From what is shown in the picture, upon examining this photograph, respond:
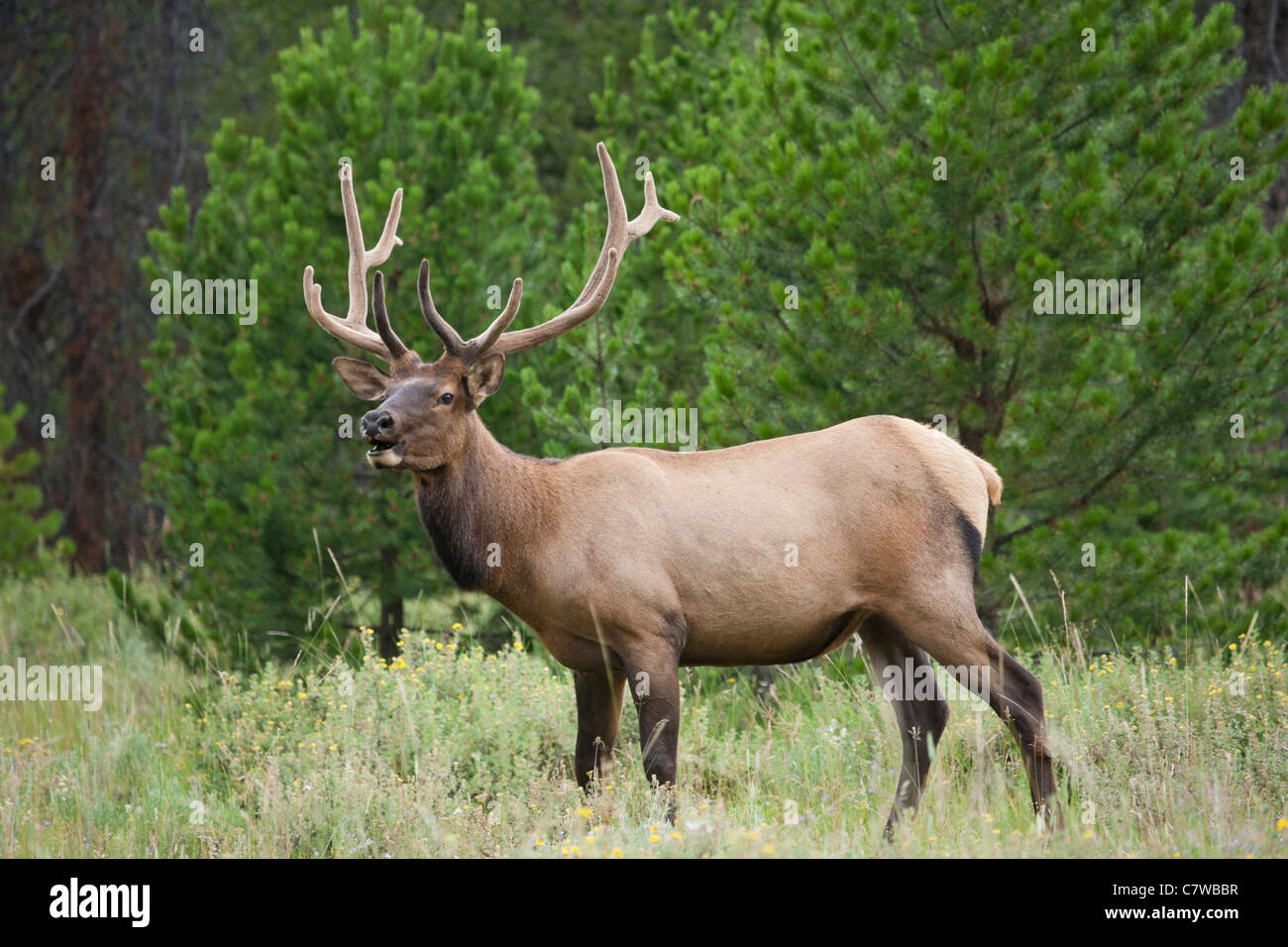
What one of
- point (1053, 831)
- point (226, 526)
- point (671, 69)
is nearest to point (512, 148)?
point (671, 69)

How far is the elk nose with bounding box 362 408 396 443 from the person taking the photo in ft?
17.1

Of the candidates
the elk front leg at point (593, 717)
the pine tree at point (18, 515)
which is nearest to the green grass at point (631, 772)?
the elk front leg at point (593, 717)

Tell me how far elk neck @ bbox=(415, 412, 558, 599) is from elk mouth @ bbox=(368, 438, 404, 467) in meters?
0.24

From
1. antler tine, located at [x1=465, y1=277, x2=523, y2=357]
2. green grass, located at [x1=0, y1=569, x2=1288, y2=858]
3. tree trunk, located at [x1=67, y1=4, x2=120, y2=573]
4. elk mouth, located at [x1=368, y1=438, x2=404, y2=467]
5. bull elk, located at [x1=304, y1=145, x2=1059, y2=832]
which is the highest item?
Result: tree trunk, located at [x1=67, y1=4, x2=120, y2=573]

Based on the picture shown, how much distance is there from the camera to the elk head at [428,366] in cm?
536

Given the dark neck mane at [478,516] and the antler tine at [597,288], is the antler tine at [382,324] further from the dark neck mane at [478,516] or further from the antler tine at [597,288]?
the dark neck mane at [478,516]

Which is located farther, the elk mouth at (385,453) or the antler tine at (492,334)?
the antler tine at (492,334)

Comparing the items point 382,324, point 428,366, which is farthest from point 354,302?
point 428,366

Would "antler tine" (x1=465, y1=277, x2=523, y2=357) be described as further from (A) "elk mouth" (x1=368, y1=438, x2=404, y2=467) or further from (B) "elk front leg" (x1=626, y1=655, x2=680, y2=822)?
(B) "elk front leg" (x1=626, y1=655, x2=680, y2=822)

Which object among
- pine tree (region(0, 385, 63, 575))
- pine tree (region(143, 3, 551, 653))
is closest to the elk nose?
pine tree (region(143, 3, 551, 653))

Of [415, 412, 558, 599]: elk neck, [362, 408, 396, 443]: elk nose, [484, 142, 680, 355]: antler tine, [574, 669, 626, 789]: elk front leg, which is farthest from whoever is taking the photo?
[484, 142, 680, 355]: antler tine

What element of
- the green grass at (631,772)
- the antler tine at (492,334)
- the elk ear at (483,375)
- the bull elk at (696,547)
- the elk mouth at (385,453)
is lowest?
the green grass at (631,772)

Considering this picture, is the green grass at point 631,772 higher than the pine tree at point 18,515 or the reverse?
the reverse

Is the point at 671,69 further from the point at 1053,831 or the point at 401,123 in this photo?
the point at 1053,831
